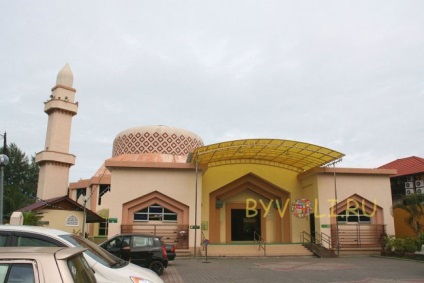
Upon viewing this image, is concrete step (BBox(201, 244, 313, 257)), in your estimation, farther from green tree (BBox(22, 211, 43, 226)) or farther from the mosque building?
green tree (BBox(22, 211, 43, 226))

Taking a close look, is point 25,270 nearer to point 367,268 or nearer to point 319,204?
point 367,268

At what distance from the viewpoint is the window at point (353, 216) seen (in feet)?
73.9

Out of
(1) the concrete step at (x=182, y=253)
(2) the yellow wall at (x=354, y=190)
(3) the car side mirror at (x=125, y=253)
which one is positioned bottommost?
(1) the concrete step at (x=182, y=253)

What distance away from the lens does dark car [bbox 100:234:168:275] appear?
12172mm

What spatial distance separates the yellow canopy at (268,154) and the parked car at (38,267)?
1633 cm

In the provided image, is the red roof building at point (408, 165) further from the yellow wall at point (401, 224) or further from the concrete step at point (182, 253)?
the concrete step at point (182, 253)

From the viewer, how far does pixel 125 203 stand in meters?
20.7

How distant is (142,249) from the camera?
12250 millimetres

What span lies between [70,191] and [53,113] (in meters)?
9.34

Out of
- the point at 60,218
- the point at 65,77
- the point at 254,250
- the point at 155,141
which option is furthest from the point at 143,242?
the point at 65,77

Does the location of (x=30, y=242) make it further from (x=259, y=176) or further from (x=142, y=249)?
(x=259, y=176)

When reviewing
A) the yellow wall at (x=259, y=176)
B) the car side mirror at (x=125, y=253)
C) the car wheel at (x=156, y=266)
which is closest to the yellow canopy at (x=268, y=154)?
the yellow wall at (x=259, y=176)

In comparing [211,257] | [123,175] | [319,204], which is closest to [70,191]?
[123,175]

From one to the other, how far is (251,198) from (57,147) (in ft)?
50.1
